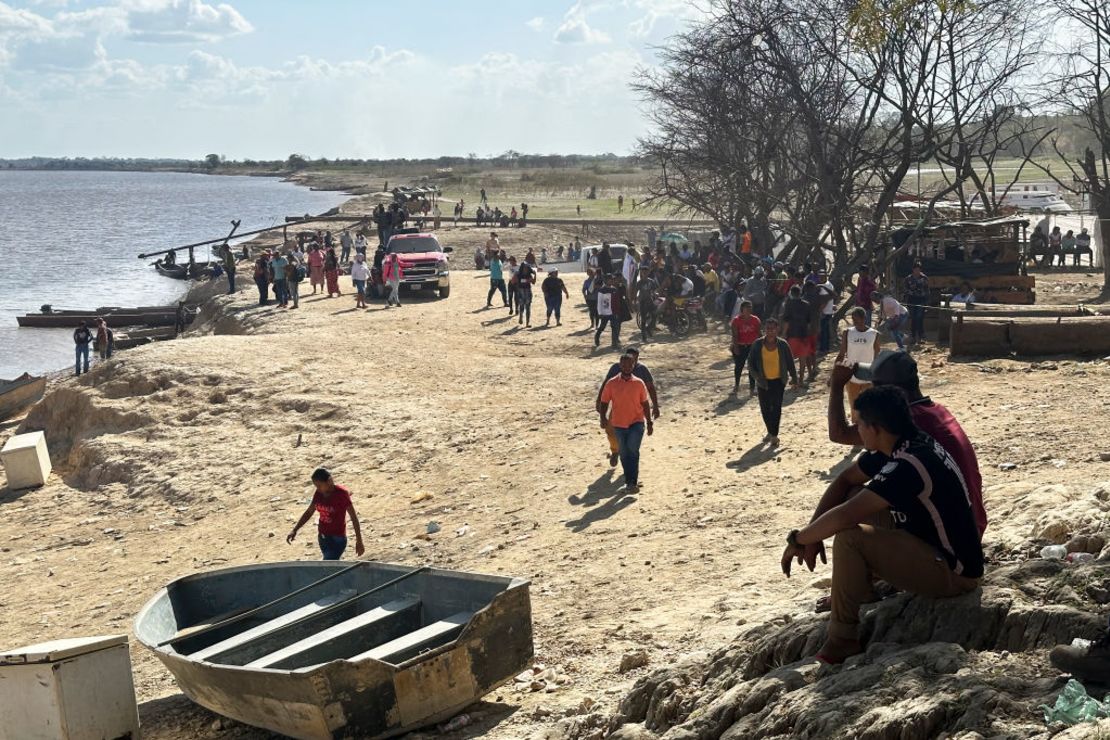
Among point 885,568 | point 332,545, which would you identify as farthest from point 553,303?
point 885,568

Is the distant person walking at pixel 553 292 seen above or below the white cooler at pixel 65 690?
above

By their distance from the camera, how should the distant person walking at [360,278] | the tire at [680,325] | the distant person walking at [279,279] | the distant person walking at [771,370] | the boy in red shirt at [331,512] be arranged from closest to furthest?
the boy in red shirt at [331,512] → the distant person walking at [771,370] → the tire at [680,325] → the distant person walking at [360,278] → the distant person walking at [279,279]

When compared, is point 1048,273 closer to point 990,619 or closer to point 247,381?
point 247,381

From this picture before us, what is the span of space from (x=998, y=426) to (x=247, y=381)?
489 inches

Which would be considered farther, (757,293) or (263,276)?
(263,276)

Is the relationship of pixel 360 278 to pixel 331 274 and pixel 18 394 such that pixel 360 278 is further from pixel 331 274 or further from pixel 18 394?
pixel 18 394

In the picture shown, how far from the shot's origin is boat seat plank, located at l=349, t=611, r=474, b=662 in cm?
809

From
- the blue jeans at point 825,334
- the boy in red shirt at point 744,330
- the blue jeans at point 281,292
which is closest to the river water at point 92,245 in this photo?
the blue jeans at point 281,292

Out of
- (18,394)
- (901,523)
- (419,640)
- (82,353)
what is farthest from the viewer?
(82,353)

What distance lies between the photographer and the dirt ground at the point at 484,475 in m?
9.38

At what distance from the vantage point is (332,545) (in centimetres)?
1107

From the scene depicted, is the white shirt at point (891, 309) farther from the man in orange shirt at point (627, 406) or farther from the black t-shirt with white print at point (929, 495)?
the black t-shirt with white print at point (929, 495)

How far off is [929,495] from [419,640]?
4.03m

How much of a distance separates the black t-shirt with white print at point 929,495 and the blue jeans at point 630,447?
7.07 m
